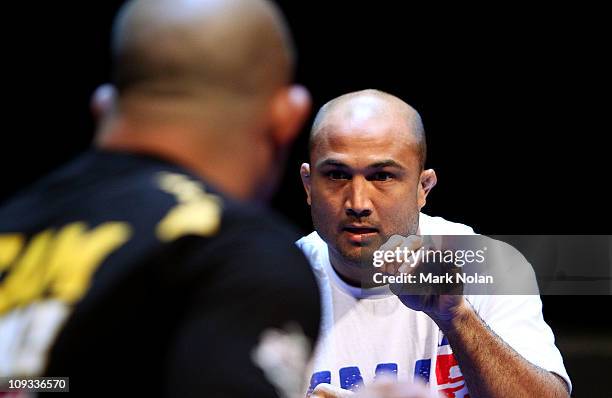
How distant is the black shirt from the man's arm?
869mm

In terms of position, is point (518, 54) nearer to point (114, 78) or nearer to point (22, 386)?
point (114, 78)

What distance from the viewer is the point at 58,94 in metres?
2.86

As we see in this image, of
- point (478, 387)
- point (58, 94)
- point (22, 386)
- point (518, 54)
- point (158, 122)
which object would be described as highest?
point (518, 54)

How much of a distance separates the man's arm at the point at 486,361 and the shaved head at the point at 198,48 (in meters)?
0.87

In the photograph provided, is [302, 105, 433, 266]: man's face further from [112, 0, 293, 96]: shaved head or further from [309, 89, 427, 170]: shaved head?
[112, 0, 293, 96]: shaved head

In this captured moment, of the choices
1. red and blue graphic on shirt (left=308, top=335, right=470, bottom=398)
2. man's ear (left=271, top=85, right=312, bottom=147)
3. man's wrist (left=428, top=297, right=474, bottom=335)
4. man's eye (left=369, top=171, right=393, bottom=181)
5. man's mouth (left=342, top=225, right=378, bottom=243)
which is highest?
man's eye (left=369, top=171, right=393, bottom=181)

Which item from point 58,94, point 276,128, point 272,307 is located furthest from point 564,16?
point 272,307

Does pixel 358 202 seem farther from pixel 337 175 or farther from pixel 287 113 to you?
pixel 287 113

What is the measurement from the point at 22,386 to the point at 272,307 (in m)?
0.24

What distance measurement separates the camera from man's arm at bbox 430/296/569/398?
5.15 feet

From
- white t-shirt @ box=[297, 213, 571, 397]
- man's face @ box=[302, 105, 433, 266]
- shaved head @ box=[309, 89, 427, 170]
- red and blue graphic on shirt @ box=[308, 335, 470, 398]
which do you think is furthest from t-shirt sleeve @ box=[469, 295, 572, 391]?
shaved head @ box=[309, 89, 427, 170]

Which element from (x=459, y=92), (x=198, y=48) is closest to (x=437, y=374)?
(x=198, y=48)

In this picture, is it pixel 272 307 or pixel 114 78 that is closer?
pixel 272 307

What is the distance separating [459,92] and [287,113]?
7.48 feet
